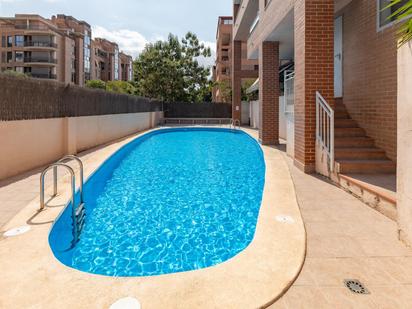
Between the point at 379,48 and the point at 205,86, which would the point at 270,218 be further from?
the point at 205,86

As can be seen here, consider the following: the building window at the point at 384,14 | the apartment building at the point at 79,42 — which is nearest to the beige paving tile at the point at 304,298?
the building window at the point at 384,14

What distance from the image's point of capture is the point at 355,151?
6543 millimetres

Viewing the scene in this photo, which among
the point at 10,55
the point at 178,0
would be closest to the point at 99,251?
the point at 178,0

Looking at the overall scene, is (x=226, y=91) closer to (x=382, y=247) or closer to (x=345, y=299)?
(x=382, y=247)

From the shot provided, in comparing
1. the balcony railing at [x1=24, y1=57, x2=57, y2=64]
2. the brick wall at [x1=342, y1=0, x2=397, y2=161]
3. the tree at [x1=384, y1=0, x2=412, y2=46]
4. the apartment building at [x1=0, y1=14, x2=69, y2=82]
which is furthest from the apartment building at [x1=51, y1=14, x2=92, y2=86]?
the tree at [x1=384, y1=0, x2=412, y2=46]

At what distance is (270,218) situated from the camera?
4.07 meters

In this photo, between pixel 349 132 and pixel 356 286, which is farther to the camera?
pixel 349 132

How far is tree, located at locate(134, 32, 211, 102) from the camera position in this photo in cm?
3234

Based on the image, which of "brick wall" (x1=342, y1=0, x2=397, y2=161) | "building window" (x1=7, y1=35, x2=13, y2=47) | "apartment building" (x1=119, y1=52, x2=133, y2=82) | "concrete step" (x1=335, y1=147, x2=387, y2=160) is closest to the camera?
"brick wall" (x1=342, y1=0, x2=397, y2=161)

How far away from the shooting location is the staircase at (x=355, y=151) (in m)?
6.00

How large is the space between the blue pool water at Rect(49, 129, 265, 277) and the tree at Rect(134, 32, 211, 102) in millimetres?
25215

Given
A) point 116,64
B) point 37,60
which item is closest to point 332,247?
point 37,60

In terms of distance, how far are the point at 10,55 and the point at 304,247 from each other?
202ft

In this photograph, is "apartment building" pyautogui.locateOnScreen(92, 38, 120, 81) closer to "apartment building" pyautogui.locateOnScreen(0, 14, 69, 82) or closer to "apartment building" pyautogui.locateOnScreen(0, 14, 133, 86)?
"apartment building" pyautogui.locateOnScreen(0, 14, 133, 86)
